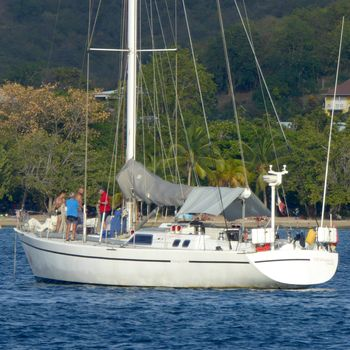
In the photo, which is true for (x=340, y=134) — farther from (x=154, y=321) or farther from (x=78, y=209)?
(x=154, y=321)

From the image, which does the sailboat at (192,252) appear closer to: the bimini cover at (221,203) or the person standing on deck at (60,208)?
the bimini cover at (221,203)

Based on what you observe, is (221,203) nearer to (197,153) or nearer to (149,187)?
(149,187)

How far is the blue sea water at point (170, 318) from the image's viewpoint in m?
33.3

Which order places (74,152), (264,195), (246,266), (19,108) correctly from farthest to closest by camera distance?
1. (19,108)
2. (74,152)
3. (264,195)
4. (246,266)

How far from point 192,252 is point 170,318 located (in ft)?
12.3

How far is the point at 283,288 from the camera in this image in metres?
40.8

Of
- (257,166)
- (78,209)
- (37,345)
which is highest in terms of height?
(257,166)

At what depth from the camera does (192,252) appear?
39.8 m

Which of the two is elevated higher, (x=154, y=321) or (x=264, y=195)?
(x=264, y=195)

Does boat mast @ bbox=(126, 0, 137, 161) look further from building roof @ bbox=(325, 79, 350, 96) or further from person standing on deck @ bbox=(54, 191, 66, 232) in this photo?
building roof @ bbox=(325, 79, 350, 96)

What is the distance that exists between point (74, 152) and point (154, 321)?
66.4 m

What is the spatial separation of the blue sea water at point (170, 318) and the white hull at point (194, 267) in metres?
0.31

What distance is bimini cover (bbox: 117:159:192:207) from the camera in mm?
42188

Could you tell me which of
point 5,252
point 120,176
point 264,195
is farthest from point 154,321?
point 264,195
